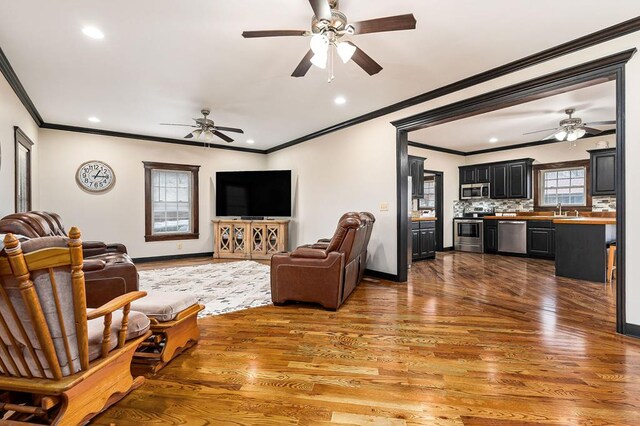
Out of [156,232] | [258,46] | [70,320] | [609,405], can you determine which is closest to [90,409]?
[70,320]

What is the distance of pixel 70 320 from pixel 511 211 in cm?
890

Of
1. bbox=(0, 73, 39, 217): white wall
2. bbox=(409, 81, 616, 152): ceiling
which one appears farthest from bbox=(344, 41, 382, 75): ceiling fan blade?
bbox=(0, 73, 39, 217): white wall

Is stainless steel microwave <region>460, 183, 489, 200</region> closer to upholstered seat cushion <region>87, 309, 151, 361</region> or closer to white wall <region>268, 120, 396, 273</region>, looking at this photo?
white wall <region>268, 120, 396, 273</region>

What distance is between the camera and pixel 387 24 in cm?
214

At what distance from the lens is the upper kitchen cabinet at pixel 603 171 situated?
589 centimetres

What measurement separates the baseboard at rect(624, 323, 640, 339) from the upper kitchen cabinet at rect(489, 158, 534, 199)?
17.9ft

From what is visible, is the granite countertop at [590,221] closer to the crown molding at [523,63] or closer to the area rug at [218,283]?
the crown molding at [523,63]

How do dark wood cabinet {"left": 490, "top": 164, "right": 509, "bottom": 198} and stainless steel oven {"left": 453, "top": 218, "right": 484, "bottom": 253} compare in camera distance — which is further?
stainless steel oven {"left": 453, "top": 218, "right": 484, "bottom": 253}

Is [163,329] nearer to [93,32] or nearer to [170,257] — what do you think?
[93,32]

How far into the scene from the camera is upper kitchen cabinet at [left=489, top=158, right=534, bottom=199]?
7.33m

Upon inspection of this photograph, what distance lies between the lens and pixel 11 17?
8.22 ft

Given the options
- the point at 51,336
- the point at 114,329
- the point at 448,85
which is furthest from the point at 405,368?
the point at 448,85

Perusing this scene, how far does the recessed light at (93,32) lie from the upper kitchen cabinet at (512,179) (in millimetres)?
8274

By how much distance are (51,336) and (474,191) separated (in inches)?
348
